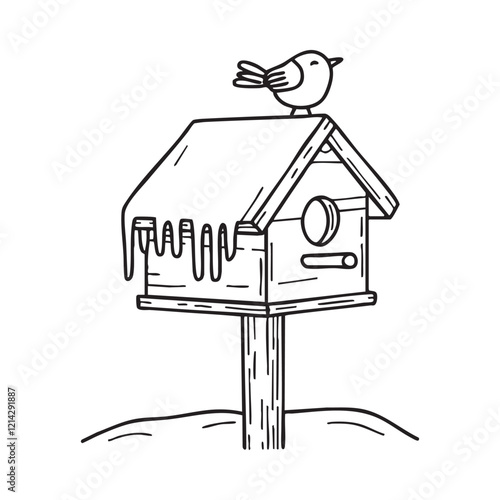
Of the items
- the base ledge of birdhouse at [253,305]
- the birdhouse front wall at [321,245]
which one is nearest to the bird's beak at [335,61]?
the birdhouse front wall at [321,245]

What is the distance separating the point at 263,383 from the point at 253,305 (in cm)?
42

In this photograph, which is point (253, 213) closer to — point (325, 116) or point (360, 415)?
point (325, 116)

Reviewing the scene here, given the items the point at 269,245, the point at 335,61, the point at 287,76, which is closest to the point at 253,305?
the point at 269,245

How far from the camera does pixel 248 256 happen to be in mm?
5211

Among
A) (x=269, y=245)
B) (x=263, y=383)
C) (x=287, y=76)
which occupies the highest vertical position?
(x=287, y=76)

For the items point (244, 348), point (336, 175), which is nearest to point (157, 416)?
point (244, 348)

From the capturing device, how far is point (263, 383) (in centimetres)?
544

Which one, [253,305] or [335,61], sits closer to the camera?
[253,305]

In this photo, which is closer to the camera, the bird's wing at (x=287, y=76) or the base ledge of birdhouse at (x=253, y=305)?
the base ledge of birdhouse at (x=253, y=305)

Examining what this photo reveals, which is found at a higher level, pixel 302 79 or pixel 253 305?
pixel 302 79

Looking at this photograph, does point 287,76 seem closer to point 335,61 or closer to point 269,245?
point 335,61

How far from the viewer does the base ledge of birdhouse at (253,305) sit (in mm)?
5199

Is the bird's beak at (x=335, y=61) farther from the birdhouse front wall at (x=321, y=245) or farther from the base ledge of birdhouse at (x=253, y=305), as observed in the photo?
the base ledge of birdhouse at (x=253, y=305)

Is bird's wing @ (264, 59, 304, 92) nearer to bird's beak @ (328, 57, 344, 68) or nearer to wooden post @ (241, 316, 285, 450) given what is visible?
bird's beak @ (328, 57, 344, 68)
